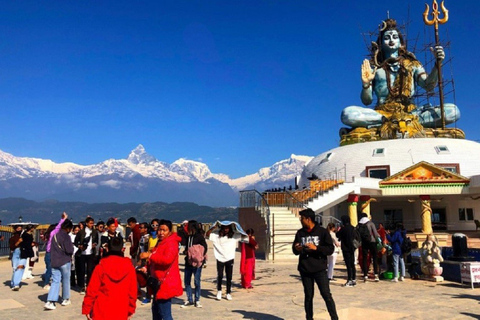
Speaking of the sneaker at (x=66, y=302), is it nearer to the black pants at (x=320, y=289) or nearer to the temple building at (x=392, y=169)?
the black pants at (x=320, y=289)

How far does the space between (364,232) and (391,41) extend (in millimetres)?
32447

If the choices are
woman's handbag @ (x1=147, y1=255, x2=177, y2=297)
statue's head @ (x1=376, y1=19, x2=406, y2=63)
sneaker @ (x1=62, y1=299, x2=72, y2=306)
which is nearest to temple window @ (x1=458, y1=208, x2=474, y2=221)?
statue's head @ (x1=376, y1=19, x2=406, y2=63)

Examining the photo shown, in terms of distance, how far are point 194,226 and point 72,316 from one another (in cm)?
285

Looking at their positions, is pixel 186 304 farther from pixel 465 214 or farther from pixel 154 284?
pixel 465 214

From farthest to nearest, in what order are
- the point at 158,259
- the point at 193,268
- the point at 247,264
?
the point at 247,264, the point at 193,268, the point at 158,259

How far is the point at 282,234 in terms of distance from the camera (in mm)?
18891

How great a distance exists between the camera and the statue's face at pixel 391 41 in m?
38.5

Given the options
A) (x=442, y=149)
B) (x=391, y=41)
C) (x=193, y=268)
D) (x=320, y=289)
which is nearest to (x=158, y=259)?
(x=320, y=289)

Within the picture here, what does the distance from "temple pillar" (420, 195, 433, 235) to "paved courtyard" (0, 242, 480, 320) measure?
1656 centimetres

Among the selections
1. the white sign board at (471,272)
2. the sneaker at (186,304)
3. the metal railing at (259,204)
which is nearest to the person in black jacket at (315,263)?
the sneaker at (186,304)

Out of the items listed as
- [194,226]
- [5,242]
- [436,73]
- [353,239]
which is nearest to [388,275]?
[353,239]

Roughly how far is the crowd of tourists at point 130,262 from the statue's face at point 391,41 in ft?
108

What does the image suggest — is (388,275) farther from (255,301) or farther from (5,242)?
(5,242)

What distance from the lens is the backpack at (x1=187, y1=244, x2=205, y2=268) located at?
857 centimetres
